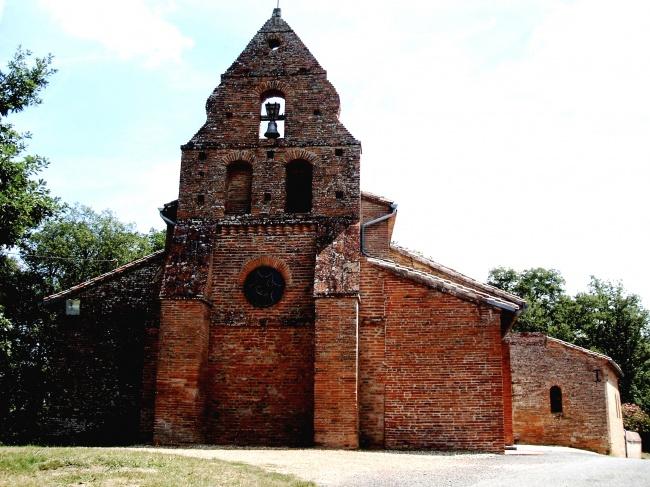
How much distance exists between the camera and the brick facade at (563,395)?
25.4m

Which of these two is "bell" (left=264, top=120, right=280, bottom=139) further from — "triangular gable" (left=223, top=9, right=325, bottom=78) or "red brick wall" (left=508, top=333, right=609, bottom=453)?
"red brick wall" (left=508, top=333, right=609, bottom=453)

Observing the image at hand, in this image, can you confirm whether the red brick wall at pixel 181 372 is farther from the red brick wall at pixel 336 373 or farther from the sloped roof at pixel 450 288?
the sloped roof at pixel 450 288

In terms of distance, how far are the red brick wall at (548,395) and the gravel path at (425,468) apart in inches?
548

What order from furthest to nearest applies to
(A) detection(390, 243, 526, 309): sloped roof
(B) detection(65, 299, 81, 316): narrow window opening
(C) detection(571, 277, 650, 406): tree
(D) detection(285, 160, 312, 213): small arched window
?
(C) detection(571, 277, 650, 406): tree, (A) detection(390, 243, 526, 309): sloped roof, (D) detection(285, 160, 312, 213): small arched window, (B) detection(65, 299, 81, 316): narrow window opening

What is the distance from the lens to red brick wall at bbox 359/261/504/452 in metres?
13.2

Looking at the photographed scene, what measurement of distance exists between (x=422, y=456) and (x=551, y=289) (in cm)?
4233

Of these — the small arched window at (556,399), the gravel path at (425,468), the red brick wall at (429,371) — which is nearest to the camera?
the gravel path at (425,468)

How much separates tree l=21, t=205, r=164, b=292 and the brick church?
18.3 metres

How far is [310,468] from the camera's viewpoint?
380 inches

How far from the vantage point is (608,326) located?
145 ft

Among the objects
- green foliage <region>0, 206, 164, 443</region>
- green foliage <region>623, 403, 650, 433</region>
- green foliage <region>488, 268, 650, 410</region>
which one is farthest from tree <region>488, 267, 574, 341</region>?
green foliage <region>0, 206, 164, 443</region>

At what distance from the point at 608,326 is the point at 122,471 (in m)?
42.6

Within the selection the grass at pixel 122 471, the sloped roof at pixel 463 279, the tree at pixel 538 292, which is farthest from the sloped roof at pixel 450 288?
the tree at pixel 538 292

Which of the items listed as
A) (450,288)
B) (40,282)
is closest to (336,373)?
(450,288)
